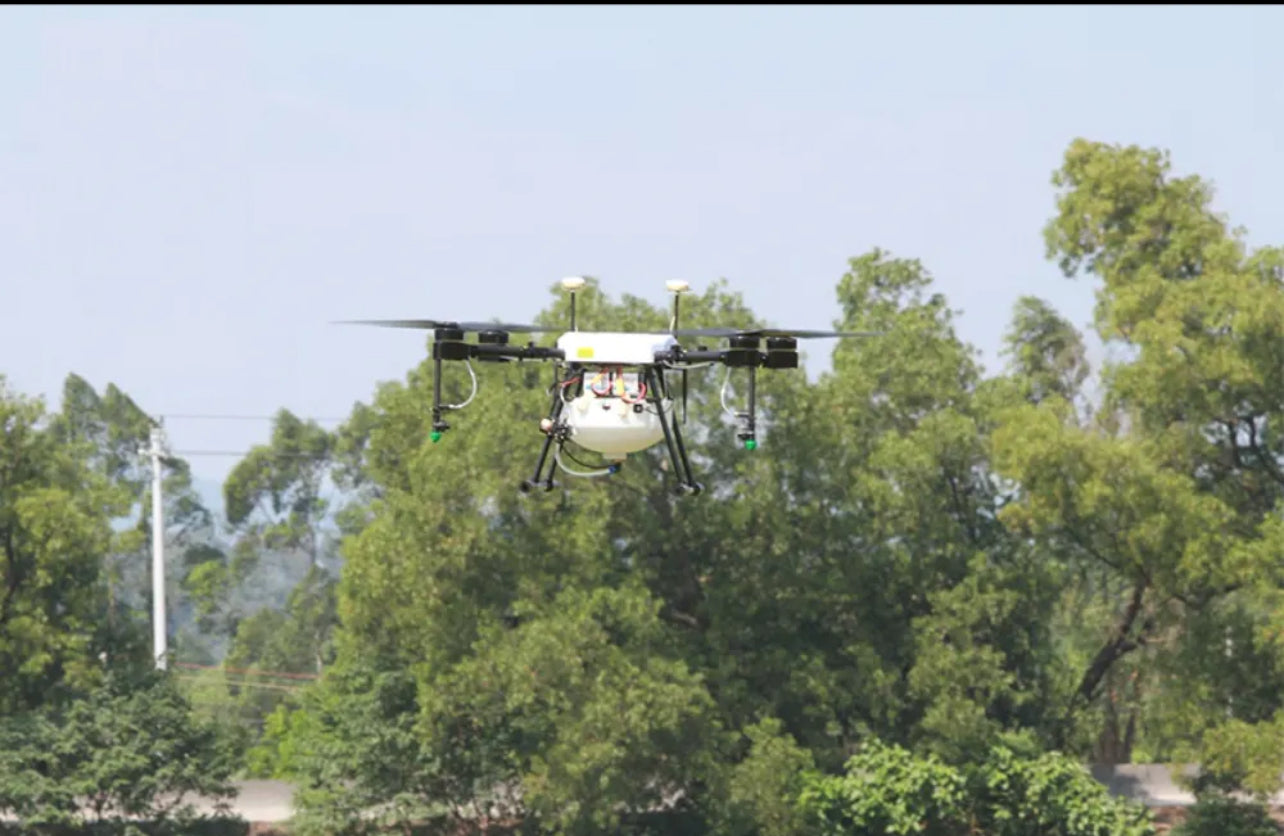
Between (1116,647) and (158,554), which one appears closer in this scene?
(1116,647)

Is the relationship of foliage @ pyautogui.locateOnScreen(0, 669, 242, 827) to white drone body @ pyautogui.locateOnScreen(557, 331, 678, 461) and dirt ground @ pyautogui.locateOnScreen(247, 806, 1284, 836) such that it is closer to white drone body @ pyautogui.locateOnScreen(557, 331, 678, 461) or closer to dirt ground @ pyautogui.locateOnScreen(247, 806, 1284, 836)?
dirt ground @ pyautogui.locateOnScreen(247, 806, 1284, 836)

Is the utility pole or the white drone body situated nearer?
the white drone body

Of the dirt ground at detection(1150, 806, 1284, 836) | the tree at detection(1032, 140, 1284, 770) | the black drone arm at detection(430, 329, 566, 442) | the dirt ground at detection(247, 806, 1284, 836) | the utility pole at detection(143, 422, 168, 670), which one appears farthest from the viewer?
the utility pole at detection(143, 422, 168, 670)

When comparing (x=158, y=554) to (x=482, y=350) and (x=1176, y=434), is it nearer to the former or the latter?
(x=1176, y=434)

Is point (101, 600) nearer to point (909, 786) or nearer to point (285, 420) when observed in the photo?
point (909, 786)

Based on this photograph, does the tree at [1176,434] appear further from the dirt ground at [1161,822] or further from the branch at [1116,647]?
the dirt ground at [1161,822]

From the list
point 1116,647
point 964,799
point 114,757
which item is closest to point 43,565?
point 114,757

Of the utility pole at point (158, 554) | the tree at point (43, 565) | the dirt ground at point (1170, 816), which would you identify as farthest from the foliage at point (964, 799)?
the utility pole at point (158, 554)

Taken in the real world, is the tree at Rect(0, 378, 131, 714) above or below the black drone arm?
below

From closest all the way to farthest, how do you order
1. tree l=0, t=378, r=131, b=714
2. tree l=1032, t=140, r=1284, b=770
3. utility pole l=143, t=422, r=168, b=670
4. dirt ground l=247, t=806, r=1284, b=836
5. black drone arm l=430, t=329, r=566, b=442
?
black drone arm l=430, t=329, r=566, b=442 < tree l=1032, t=140, r=1284, b=770 < tree l=0, t=378, r=131, b=714 < dirt ground l=247, t=806, r=1284, b=836 < utility pole l=143, t=422, r=168, b=670

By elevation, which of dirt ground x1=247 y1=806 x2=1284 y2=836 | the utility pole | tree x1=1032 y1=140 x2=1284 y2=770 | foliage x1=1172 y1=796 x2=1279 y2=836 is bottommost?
dirt ground x1=247 y1=806 x2=1284 y2=836

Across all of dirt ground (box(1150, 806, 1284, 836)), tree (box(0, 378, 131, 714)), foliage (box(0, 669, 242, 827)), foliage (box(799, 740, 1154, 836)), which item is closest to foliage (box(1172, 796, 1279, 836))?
foliage (box(799, 740, 1154, 836))

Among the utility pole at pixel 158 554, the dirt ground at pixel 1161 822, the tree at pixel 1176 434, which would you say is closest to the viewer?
the tree at pixel 1176 434
